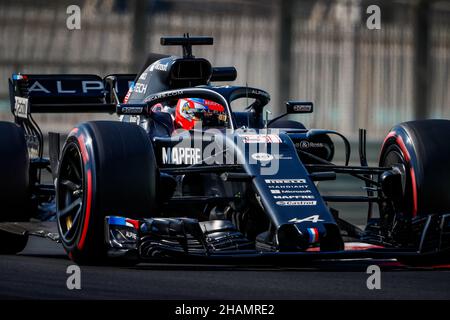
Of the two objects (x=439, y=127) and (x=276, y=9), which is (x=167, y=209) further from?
(x=276, y=9)

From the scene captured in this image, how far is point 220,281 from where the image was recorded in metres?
8.22

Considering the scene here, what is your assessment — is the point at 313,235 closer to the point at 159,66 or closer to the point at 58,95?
the point at 159,66

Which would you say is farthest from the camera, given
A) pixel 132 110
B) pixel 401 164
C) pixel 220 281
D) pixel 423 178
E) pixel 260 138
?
pixel 132 110

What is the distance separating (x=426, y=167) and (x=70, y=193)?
2.48m

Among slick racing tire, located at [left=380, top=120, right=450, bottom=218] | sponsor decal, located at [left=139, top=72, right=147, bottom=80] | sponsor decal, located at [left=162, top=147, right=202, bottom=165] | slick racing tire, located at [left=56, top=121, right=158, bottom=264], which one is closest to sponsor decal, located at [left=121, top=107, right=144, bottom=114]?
sponsor decal, located at [left=162, top=147, right=202, bottom=165]

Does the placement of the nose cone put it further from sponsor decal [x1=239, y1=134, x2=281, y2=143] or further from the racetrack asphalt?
sponsor decal [x1=239, y1=134, x2=281, y2=143]

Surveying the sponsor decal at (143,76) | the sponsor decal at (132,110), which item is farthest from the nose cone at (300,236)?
the sponsor decal at (143,76)

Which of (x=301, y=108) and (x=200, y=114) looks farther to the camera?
(x=200, y=114)

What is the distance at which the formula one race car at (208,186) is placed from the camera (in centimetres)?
881

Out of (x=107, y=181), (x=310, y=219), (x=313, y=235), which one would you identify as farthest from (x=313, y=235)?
(x=107, y=181)

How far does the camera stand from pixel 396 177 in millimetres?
9734

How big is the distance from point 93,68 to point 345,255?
8.52 meters

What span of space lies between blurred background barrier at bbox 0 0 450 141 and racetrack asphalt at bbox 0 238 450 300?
6.91 m
